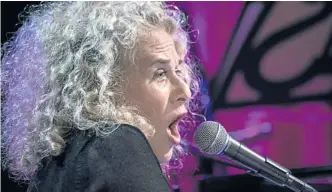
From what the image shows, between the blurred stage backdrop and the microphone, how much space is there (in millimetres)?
916

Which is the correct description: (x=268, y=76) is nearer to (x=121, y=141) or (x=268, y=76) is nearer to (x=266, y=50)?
(x=266, y=50)

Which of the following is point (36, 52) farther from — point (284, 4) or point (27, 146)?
point (284, 4)

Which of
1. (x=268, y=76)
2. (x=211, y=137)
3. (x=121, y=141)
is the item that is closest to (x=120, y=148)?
(x=121, y=141)

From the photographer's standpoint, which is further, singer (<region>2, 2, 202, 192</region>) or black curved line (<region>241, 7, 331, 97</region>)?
black curved line (<region>241, 7, 331, 97</region>)

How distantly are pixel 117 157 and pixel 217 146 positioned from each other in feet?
0.91

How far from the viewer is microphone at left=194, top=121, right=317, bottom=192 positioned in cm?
76

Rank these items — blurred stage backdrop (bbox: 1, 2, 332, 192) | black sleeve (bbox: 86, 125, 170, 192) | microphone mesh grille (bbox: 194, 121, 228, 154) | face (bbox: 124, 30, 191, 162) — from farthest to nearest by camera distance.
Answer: blurred stage backdrop (bbox: 1, 2, 332, 192) → microphone mesh grille (bbox: 194, 121, 228, 154) → face (bbox: 124, 30, 191, 162) → black sleeve (bbox: 86, 125, 170, 192)

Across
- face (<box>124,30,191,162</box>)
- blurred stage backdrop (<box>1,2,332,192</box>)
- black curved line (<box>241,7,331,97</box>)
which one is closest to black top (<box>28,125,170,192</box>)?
face (<box>124,30,191,162</box>)

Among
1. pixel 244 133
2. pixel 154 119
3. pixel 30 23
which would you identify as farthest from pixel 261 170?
pixel 244 133

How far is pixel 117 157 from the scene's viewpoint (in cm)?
52

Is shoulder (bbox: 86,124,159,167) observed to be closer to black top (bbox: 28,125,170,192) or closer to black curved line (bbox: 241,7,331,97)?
black top (bbox: 28,125,170,192)

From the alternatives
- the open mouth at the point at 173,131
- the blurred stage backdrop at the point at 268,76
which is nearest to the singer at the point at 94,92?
the open mouth at the point at 173,131

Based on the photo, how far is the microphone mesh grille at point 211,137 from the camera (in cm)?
76

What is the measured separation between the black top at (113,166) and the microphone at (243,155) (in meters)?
0.24
